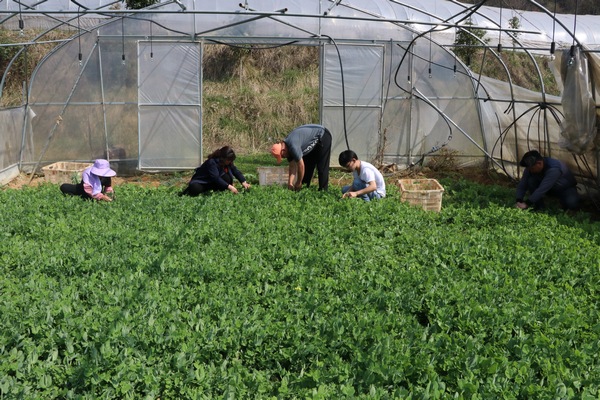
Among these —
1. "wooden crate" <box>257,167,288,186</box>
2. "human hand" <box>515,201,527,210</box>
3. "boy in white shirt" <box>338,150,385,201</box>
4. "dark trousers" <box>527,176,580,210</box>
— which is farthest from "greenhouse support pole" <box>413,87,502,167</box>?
"boy in white shirt" <box>338,150,385,201</box>

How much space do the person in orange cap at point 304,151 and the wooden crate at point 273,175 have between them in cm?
153

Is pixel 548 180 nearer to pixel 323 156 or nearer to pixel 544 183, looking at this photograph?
pixel 544 183

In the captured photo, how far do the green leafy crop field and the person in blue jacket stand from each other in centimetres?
138

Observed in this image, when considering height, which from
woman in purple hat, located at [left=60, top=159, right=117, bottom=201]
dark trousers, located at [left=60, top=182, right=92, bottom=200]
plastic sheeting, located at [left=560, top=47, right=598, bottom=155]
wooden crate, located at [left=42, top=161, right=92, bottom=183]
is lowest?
wooden crate, located at [left=42, top=161, right=92, bottom=183]

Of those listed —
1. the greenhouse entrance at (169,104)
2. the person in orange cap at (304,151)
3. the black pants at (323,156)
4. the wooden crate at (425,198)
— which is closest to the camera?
the person in orange cap at (304,151)

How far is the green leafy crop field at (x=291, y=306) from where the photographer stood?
4.21m

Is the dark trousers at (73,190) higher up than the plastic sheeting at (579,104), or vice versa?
the plastic sheeting at (579,104)

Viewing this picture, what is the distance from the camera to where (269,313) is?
5.16m

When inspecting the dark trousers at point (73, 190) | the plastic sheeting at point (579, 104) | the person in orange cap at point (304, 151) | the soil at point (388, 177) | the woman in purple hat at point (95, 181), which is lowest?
the soil at point (388, 177)

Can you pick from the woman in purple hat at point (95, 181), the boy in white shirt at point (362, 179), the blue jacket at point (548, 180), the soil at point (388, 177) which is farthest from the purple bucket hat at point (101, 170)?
the blue jacket at point (548, 180)

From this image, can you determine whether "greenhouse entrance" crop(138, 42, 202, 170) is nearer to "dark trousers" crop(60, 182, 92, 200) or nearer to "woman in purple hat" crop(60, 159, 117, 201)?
"dark trousers" crop(60, 182, 92, 200)

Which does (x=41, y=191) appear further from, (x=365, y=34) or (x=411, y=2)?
(x=411, y=2)

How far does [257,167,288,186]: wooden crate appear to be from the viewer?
12323 mm

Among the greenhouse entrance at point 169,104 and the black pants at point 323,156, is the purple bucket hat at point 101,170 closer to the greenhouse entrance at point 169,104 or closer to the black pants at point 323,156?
the black pants at point 323,156
